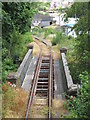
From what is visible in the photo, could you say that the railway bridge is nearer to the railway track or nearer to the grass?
the railway track

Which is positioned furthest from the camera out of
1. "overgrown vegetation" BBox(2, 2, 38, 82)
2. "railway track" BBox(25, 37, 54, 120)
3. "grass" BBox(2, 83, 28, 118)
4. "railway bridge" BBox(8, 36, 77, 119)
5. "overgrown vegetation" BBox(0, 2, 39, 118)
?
"overgrown vegetation" BBox(2, 2, 38, 82)

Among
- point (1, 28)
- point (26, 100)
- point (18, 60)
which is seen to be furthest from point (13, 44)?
point (26, 100)

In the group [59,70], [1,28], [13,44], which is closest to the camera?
[1,28]

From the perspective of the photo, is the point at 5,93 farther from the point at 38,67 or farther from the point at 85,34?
the point at 38,67

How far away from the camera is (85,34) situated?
8.24m

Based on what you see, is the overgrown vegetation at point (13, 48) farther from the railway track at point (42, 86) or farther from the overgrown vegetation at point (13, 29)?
the railway track at point (42, 86)

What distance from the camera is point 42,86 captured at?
42.8 ft

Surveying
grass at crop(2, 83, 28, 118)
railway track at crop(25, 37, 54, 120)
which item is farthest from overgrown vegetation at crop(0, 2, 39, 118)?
railway track at crop(25, 37, 54, 120)

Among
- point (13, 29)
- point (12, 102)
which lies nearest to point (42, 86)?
point (12, 102)

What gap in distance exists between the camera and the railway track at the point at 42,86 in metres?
10.2

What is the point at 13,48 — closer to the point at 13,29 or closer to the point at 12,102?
the point at 13,29

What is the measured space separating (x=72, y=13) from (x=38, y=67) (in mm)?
7671

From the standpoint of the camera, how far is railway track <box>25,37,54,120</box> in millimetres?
10203

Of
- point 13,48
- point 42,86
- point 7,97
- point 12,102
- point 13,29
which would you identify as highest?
point 13,29
